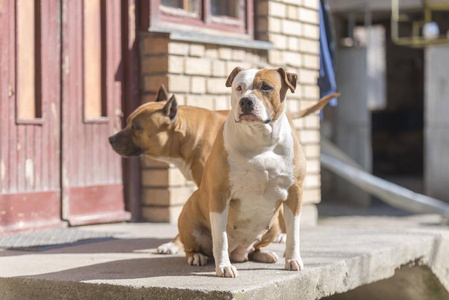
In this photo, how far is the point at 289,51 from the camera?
7922mm

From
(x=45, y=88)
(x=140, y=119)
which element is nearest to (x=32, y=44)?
(x=45, y=88)

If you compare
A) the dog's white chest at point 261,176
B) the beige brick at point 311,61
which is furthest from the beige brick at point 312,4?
the dog's white chest at point 261,176

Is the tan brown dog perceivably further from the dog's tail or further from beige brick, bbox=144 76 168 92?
beige brick, bbox=144 76 168 92

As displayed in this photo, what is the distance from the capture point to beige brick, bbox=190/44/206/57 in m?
6.93

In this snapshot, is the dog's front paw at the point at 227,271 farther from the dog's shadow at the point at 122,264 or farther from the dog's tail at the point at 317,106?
the dog's tail at the point at 317,106

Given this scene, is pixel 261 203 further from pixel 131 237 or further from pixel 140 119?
pixel 131 237

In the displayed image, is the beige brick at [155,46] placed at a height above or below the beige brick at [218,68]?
above

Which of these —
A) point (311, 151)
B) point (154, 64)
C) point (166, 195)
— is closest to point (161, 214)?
point (166, 195)

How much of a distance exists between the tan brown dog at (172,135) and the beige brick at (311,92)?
2.58m

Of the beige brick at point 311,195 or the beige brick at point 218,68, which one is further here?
the beige brick at point 311,195

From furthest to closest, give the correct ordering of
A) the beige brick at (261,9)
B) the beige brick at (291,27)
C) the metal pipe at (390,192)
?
1. the metal pipe at (390,192)
2. the beige brick at (291,27)
3. the beige brick at (261,9)

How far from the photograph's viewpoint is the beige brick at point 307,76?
805cm

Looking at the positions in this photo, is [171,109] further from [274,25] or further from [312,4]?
[312,4]

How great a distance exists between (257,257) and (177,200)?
76.4 inches
